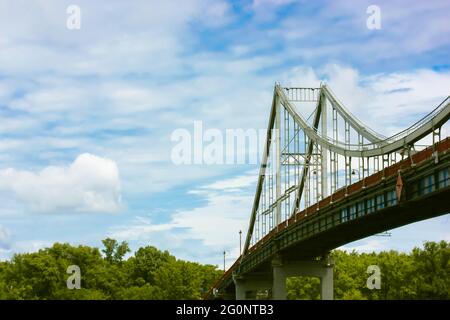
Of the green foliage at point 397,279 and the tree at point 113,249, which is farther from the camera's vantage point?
the tree at point 113,249

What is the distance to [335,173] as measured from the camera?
95.1m

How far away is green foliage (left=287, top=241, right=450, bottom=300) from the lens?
123 meters

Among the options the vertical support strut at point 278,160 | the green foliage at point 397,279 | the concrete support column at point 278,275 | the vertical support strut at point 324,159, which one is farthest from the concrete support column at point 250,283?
the vertical support strut at point 324,159

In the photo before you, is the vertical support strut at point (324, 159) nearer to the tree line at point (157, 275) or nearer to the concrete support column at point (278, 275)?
the concrete support column at point (278, 275)

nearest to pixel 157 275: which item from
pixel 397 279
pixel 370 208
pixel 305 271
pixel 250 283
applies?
pixel 250 283

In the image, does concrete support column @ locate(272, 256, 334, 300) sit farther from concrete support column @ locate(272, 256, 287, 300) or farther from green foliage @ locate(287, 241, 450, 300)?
green foliage @ locate(287, 241, 450, 300)

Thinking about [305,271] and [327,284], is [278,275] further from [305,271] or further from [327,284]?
[327,284]

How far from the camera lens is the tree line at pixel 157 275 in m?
125

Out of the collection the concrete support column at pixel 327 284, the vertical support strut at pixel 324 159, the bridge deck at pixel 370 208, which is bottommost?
the concrete support column at pixel 327 284

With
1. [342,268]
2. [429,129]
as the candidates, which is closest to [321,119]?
[342,268]

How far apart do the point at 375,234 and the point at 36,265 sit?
267ft

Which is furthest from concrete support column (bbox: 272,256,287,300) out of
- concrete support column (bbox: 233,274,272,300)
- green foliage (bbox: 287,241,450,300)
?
concrete support column (bbox: 233,274,272,300)

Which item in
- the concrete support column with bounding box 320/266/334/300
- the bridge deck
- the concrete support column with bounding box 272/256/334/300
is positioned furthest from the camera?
→ the concrete support column with bounding box 320/266/334/300
